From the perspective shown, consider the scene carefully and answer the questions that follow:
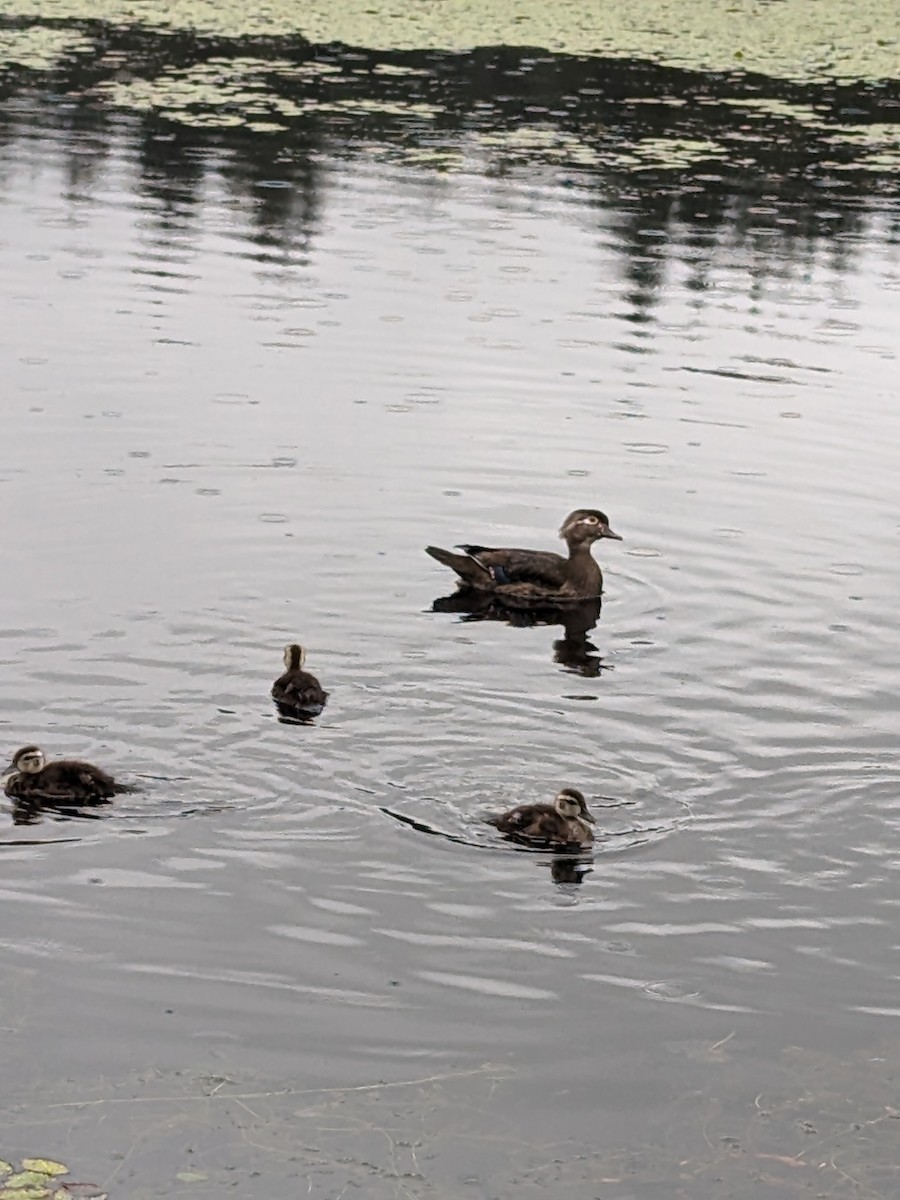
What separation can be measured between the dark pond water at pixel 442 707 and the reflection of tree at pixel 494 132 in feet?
2.07

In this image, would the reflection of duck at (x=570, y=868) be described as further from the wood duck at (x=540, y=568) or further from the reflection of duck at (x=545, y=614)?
the wood duck at (x=540, y=568)

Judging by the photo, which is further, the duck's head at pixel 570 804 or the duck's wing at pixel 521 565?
the duck's wing at pixel 521 565

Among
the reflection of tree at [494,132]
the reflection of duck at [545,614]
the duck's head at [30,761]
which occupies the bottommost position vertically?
the reflection of duck at [545,614]

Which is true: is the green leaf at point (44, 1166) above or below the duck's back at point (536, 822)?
below

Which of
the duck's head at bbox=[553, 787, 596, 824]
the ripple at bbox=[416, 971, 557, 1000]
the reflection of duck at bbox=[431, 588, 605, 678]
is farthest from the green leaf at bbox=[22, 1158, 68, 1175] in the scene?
the reflection of duck at bbox=[431, 588, 605, 678]

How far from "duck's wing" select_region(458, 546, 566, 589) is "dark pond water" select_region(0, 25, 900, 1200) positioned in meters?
0.34

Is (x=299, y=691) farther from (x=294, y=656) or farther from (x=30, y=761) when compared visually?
(x=30, y=761)

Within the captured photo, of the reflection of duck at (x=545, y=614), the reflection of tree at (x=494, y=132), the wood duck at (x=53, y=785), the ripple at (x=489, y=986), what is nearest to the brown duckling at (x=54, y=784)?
the wood duck at (x=53, y=785)

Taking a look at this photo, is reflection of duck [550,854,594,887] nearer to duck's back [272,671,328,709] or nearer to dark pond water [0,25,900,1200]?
dark pond water [0,25,900,1200]

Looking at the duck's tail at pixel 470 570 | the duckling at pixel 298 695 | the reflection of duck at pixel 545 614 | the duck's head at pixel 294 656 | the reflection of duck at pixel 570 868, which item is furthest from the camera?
the duck's tail at pixel 470 570

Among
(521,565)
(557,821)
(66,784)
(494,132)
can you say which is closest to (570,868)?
(557,821)

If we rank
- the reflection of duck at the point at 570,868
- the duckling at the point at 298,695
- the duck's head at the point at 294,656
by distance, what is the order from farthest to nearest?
the duck's head at the point at 294,656, the duckling at the point at 298,695, the reflection of duck at the point at 570,868

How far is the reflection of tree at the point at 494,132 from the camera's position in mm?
25953

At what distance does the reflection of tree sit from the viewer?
25953 millimetres
